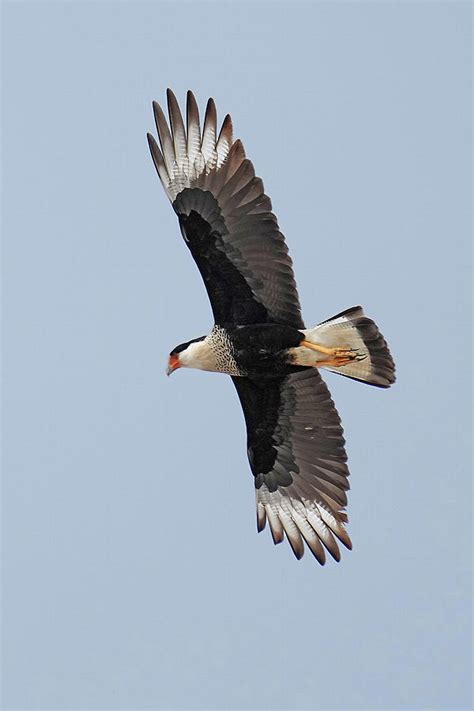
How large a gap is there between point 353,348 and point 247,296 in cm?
96

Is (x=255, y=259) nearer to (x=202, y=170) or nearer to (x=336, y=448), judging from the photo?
(x=202, y=170)

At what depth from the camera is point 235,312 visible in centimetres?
1281

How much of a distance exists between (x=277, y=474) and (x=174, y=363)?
5.09ft

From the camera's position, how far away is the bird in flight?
40.8 ft

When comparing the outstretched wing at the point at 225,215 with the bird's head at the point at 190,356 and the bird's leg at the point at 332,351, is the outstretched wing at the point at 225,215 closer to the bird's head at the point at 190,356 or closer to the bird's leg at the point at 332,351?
the bird's leg at the point at 332,351

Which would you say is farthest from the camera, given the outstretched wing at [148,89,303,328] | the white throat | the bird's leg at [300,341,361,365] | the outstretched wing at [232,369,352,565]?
the outstretched wing at [232,369,352,565]

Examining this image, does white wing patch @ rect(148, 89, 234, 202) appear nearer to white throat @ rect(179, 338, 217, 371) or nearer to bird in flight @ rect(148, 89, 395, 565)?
bird in flight @ rect(148, 89, 395, 565)

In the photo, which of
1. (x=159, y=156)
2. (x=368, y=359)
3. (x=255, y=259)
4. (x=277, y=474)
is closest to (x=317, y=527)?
(x=277, y=474)

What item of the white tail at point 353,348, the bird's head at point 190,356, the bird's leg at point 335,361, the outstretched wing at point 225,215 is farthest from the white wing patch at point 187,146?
the bird's leg at point 335,361

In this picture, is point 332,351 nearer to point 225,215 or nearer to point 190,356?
point 190,356

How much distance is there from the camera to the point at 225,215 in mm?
12445

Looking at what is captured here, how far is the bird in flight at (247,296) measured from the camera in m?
12.4

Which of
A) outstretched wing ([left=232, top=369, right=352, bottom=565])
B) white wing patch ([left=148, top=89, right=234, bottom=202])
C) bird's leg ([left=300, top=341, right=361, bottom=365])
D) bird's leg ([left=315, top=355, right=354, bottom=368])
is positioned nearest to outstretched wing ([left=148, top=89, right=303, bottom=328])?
white wing patch ([left=148, top=89, right=234, bottom=202])

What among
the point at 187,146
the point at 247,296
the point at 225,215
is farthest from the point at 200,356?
the point at 187,146
